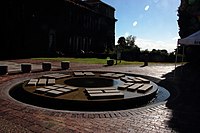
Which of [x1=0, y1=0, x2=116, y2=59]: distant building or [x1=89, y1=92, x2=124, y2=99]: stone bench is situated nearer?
[x1=89, y1=92, x2=124, y2=99]: stone bench

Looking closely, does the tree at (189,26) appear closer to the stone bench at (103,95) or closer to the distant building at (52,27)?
the distant building at (52,27)

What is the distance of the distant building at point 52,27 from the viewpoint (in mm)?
25469

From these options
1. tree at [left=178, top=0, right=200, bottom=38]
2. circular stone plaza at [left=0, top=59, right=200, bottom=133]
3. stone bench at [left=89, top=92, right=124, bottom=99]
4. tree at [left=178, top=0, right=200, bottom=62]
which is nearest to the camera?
circular stone plaza at [left=0, top=59, right=200, bottom=133]

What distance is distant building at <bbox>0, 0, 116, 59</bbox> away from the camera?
25.5m

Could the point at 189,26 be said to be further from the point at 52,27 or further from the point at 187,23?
the point at 52,27

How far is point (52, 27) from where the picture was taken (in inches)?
1205

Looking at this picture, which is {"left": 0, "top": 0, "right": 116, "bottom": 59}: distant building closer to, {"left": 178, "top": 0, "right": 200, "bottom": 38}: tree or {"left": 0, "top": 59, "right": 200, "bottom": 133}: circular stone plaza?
{"left": 178, "top": 0, "right": 200, "bottom": 38}: tree

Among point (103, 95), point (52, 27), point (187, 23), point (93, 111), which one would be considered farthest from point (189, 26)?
point (93, 111)

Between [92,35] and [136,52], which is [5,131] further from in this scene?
[92,35]

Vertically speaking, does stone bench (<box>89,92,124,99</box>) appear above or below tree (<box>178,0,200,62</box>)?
below

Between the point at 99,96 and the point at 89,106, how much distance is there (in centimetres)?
58

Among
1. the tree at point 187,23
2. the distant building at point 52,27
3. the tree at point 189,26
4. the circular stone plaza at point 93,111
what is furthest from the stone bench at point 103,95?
the distant building at point 52,27

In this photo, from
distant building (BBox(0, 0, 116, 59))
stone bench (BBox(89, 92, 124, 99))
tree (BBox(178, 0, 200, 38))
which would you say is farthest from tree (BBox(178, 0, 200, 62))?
stone bench (BBox(89, 92, 124, 99))

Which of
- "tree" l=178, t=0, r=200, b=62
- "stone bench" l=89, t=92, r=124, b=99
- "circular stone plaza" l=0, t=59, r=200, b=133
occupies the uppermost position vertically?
"tree" l=178, t=0, r=200, b=62
